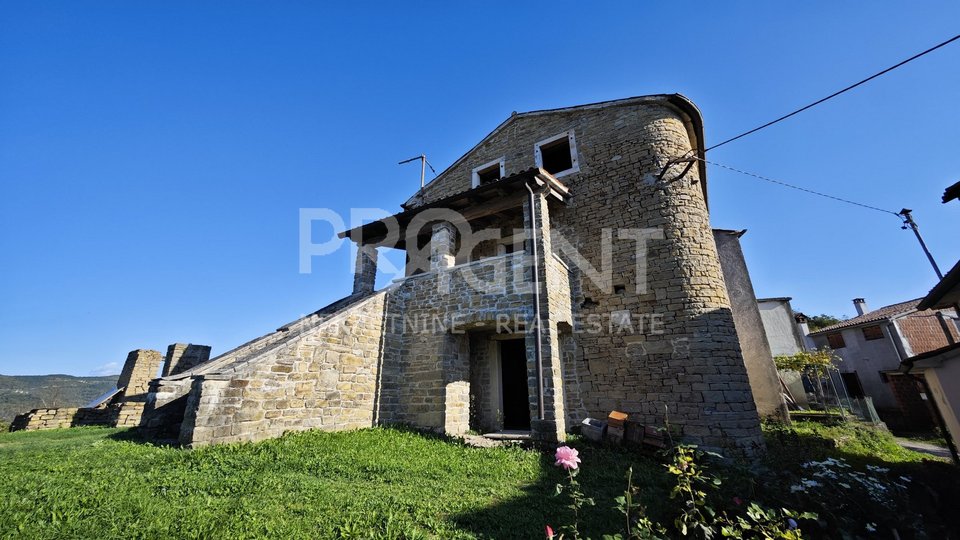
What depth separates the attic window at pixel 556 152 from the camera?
1096 centimetres

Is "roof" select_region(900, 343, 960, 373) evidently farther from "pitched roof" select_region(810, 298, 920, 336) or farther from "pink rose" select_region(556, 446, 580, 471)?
"pitched roof" select_region(810, 298, 920, 336)

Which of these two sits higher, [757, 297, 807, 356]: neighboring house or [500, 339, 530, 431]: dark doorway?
[757, 297, 807, 356]: neighboring house

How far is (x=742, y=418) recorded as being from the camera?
269 inches

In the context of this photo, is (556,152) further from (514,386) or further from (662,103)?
(514,386)

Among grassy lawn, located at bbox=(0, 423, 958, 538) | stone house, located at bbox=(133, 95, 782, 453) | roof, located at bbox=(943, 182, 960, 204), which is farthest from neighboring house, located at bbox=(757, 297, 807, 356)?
roof, located at bbox=(943, 182, 960, 204)

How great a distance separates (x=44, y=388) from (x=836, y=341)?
4612cm

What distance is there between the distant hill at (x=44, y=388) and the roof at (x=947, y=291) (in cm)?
3108

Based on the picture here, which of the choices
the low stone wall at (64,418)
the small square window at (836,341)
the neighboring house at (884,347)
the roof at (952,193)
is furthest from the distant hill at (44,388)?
the small square window at (836,341)

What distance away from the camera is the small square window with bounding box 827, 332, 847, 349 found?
1853cm

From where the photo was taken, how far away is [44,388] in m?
21.3

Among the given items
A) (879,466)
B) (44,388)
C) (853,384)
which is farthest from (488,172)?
(44,388)

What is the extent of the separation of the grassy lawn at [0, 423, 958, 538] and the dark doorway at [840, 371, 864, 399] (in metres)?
14.8

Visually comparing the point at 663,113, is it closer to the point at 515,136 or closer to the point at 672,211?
the point at 672,211

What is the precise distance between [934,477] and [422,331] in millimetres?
9688
